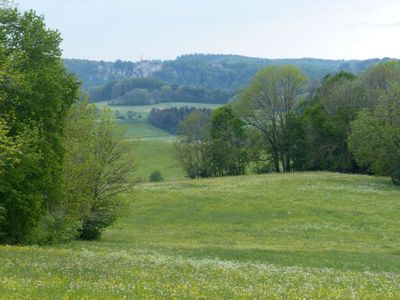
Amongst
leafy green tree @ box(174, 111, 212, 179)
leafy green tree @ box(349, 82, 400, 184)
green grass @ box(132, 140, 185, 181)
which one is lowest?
green grass @ box(132, 140, 185, 181)

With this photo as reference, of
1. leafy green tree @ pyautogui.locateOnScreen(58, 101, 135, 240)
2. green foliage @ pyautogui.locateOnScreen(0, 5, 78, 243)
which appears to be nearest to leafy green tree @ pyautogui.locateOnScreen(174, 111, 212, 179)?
leafy green tree @ pyautogui.locateOnScreen(58, 101, 135, 240)

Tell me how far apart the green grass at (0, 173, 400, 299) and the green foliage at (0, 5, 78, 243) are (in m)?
3.36

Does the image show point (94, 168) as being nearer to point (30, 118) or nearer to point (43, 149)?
point (43, 149)

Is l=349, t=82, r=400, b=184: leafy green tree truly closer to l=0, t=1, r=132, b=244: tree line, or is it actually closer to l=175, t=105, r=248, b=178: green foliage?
l=175, t=105, r=248, b=178: green foliage

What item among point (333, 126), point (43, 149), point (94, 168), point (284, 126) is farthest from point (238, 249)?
point (284, 126)

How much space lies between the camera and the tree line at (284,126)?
3558 inches

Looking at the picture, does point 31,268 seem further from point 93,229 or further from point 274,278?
point 93,229

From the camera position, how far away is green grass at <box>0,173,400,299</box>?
13.9m

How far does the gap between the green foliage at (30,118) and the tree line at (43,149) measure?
5cm

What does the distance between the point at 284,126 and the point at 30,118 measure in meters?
73.0

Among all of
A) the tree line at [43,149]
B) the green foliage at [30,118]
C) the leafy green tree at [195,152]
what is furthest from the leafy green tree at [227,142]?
the green foliage at [30,118]

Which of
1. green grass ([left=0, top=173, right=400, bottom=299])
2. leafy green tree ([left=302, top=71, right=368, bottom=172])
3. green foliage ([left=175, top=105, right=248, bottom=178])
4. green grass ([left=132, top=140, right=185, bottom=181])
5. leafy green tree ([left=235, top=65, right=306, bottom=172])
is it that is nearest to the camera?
green grass ([left=0, top=173, right=400, bottom=299])

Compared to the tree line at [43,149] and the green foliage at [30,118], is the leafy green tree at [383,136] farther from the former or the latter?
the green foliage at [30,118]

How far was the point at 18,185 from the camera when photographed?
30062 millimetres
